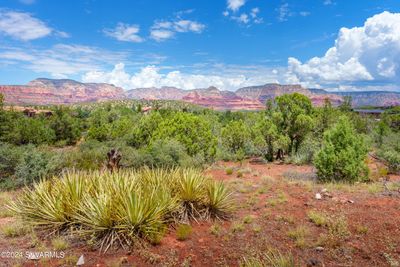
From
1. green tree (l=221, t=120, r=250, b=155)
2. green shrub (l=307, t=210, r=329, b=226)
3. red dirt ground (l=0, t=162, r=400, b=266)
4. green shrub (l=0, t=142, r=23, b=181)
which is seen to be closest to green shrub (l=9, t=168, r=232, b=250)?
red dirt ground (l=0, t=162, r=400, b=266)

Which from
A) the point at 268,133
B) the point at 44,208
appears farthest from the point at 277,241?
the point at 268,133

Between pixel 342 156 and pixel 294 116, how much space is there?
12.6 m

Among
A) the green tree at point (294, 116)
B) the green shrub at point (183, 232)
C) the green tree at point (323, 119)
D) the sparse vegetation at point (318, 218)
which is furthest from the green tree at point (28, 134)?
the sparse vegetation at point (318, 218)

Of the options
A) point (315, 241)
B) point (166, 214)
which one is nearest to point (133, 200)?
point (166, 214)

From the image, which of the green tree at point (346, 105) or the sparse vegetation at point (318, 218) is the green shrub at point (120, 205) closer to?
the sparse vegetation at point (318, 218)

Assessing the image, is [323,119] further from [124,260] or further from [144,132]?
[124,260]

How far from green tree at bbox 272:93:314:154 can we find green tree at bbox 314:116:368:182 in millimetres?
11011

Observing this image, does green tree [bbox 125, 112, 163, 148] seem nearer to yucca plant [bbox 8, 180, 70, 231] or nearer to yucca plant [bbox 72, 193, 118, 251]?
yucca plant [bbox 8, 180, 70, 231]

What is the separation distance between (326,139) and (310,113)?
1286 cm

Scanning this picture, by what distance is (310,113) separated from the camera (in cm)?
2719

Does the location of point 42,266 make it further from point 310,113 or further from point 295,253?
point 310,113

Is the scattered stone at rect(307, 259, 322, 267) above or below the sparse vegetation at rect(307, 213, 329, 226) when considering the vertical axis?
above

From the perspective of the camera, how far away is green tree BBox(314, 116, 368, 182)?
1412 centimetres

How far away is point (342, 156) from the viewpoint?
46.1ft
